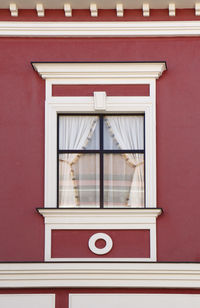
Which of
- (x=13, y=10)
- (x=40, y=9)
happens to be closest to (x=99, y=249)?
(x=40, y=9)

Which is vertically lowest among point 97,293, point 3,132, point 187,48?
point 97,293

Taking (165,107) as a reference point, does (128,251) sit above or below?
below

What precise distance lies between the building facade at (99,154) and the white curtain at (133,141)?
0.05 feet

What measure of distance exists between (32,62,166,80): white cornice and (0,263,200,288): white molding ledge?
291 cm

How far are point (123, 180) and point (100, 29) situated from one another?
7.87 feet

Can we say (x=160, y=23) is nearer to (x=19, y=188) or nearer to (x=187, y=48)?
(x=187, y=48)

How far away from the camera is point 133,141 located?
13617mm

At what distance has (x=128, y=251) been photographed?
43.0ft

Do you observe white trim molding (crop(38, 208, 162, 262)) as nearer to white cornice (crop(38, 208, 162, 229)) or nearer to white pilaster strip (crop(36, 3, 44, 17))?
white cornice (crop(38, 208, 162, 229))

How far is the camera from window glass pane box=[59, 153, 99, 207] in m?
13.5

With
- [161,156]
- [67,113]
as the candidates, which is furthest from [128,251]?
[67,113]

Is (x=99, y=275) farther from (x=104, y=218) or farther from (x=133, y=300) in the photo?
(x=104, y=218)

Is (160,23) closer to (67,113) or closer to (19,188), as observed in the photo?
(67,113)

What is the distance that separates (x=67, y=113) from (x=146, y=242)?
93.2 inches
